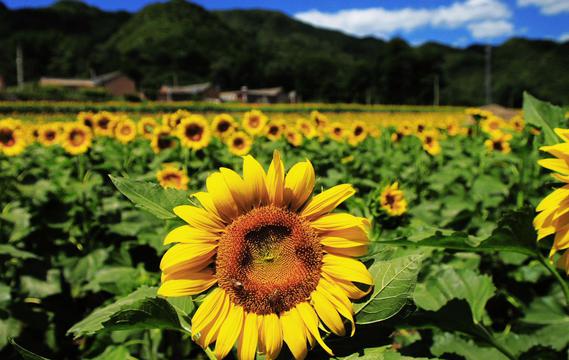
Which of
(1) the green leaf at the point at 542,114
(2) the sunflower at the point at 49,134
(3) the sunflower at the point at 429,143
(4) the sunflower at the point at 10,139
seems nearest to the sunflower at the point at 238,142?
(4) the sunflower at the point at 10,139

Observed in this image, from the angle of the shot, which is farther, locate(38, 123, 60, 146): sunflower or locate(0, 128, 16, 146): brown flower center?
locate(38, 123, 60, 146): sunflower

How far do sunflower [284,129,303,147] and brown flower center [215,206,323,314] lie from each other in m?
4.35

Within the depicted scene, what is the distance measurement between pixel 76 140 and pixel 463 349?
413cm

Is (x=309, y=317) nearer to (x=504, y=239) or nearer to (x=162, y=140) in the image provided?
(x=504, y=239)

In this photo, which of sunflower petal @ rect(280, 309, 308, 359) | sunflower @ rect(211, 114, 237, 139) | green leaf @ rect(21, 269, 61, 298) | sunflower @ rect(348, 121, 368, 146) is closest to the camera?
sunflower petal @ rect(280, 309, 308, 359)

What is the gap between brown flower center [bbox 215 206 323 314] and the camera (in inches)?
42.9

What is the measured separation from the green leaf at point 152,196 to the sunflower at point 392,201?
1.44 meters

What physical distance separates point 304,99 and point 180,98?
20.9 meters

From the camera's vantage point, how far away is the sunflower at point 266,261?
3.50ft

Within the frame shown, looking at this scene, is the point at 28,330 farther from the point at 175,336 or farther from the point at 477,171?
the point at 477,171

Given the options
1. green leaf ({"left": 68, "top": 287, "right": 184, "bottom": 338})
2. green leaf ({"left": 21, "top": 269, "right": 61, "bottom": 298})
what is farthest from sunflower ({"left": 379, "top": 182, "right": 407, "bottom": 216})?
green leaf ({"left": 21, "top": 269, "right": 61, "bottom": 298})

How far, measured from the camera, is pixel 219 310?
42.5 inches

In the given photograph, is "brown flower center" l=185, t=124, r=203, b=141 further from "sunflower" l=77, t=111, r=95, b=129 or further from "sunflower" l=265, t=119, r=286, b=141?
"sunflower" l=77, t=111, r=95, b=129

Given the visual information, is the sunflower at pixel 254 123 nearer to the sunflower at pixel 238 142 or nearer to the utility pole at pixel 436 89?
the sunflower at pixel 238 142
